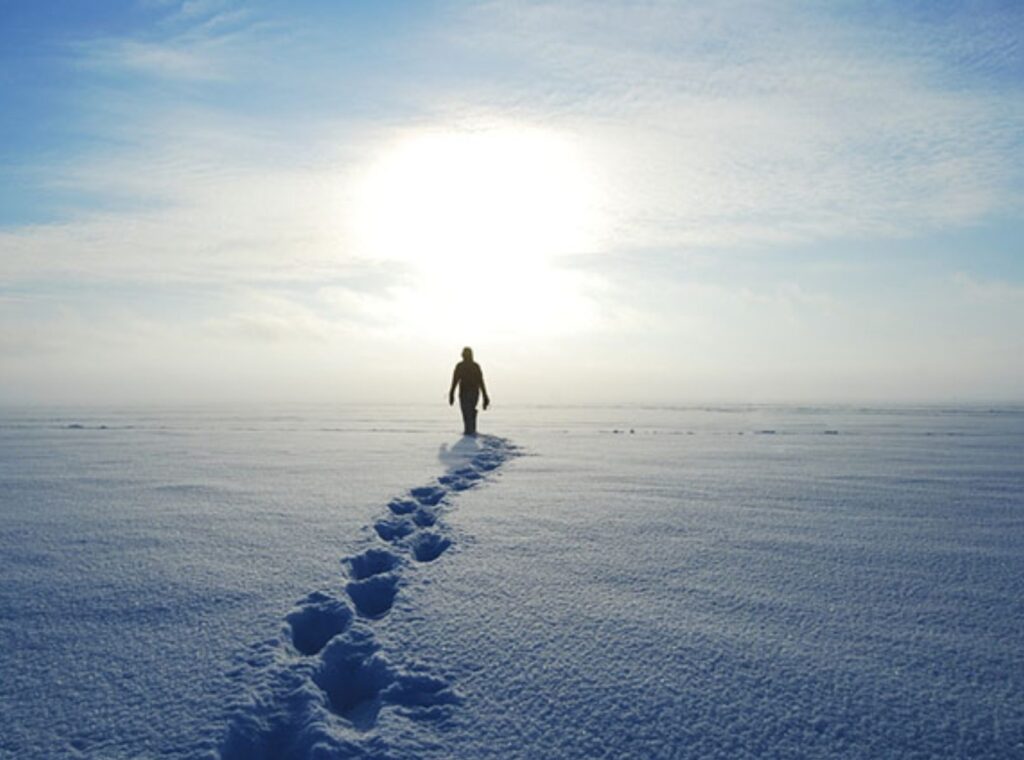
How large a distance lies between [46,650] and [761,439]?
43.6ft

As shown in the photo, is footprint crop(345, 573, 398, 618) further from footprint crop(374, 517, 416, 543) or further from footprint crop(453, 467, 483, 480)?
footprint crop(453, 467, 483, 480)

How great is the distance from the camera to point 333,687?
2.81m

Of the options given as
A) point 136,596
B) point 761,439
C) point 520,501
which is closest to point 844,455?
point 761,439

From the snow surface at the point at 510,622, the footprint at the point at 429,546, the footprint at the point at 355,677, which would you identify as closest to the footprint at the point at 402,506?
the snow surface at the point at 510,622

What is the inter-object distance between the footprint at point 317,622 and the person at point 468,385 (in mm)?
11879

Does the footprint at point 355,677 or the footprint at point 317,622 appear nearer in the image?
the footprint at point 355,677

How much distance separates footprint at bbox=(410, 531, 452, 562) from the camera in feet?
15.4

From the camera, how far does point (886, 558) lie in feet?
14.4

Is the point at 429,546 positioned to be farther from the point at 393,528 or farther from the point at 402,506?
the point at 402,506

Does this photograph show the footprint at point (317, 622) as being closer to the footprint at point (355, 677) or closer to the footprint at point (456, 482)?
the footprint at point (355, 677)

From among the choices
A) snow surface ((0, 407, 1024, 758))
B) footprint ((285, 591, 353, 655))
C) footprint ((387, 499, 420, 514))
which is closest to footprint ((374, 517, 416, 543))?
snow surface ((0, 407, 1024, 758))

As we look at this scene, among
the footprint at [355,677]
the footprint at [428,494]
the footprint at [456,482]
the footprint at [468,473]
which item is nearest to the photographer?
the footprint at [355,677]

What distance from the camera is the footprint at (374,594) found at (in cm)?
367

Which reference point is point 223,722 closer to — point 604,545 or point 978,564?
point 604,545
